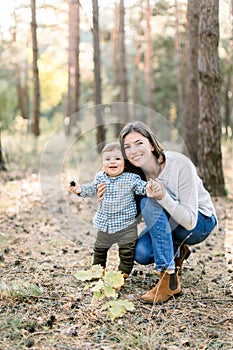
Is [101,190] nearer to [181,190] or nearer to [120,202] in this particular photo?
[120,202]

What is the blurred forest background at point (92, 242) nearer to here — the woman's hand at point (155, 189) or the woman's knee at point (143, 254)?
the woman's knee at point (143, 254)

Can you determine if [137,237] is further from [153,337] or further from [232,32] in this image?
[232,32]

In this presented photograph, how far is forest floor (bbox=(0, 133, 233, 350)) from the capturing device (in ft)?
10.3

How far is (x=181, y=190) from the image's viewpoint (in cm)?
366

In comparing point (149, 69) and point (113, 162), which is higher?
point (149, 69)

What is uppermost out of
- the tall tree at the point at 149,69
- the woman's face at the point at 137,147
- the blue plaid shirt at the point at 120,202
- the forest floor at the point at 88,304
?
the tall tree at the point at 149,69

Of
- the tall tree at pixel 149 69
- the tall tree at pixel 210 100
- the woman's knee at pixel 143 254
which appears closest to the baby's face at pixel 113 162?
the woman's knee at pixel 143 254

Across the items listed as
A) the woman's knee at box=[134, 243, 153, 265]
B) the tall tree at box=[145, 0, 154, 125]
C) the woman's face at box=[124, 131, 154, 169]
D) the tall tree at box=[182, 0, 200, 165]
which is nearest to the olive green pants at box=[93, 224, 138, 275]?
the woman's knee at box=[134, 243, 153, 265]

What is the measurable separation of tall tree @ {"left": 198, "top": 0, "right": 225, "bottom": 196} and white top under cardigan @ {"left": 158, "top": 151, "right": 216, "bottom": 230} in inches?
163

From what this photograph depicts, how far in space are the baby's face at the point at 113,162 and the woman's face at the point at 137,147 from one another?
9cm

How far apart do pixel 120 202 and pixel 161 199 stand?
0.34 m

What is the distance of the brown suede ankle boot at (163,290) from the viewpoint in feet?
12.1

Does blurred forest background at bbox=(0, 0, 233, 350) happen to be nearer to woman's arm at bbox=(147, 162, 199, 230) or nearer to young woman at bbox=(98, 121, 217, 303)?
young woman at bbox=(98, 121, 217, 303)

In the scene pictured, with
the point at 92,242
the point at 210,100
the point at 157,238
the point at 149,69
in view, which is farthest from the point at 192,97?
the point at 149,69
